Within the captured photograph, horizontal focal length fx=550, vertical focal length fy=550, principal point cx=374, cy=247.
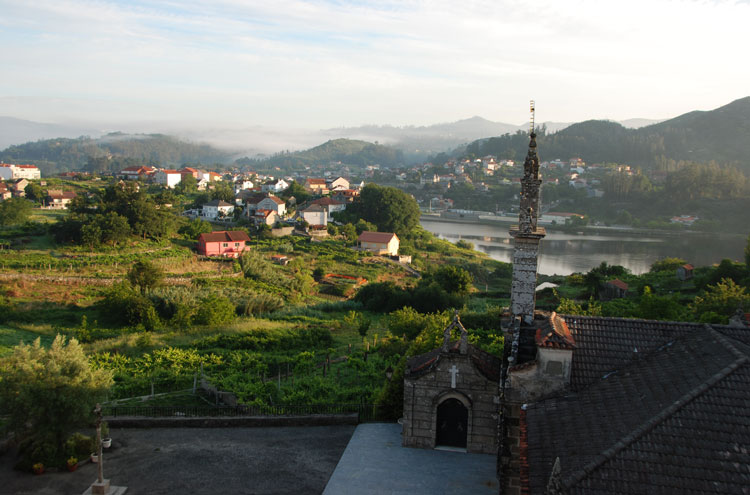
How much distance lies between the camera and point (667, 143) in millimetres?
171625

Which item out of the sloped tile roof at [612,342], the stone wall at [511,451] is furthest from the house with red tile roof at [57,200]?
the sloped tile roof at [612,342]

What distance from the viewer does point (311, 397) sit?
15500 mm

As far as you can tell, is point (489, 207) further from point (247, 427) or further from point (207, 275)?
point (247, 427)

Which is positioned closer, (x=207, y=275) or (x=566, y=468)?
(x=566, y=468)

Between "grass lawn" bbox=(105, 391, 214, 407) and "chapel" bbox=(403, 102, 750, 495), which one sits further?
"grass lawn" bbox=(105, 391, 214, 407)

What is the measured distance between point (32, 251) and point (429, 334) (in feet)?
115

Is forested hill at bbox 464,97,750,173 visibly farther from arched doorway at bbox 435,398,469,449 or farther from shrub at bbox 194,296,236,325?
arched doorway at bbox 435,398,469,449

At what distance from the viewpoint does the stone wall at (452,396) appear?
11.4 m

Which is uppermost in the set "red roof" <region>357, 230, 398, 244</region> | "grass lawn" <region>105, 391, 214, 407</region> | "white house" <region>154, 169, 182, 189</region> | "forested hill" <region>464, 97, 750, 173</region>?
"forested hill" <region>464, 97, 750, 173</region>

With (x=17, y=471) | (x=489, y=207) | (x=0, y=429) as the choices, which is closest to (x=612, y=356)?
(x=17, y=471)

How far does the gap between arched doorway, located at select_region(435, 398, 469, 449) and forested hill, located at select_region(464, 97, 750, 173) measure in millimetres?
156160

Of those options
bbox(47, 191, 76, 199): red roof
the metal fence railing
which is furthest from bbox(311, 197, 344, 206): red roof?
the metal fence railing

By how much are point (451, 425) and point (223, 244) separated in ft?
130

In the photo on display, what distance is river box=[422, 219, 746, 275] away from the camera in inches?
2554
